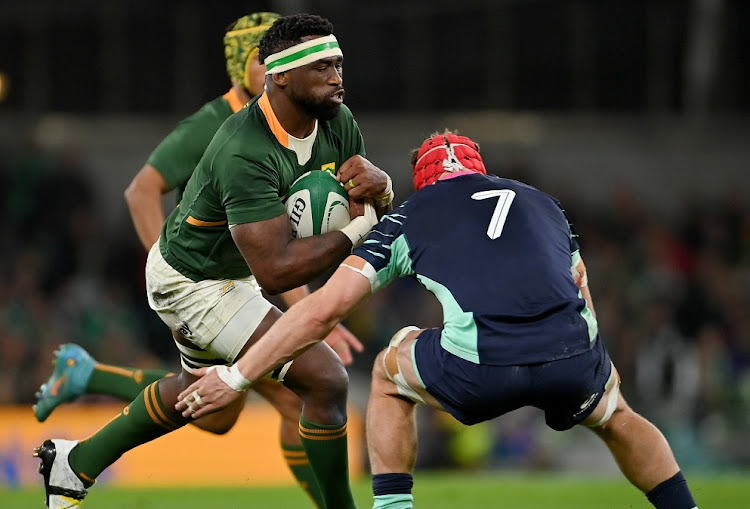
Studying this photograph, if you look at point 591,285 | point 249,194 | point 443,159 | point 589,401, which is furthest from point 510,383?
point 591,285

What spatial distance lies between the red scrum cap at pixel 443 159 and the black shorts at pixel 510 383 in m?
0.69

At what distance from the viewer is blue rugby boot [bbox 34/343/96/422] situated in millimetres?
6457

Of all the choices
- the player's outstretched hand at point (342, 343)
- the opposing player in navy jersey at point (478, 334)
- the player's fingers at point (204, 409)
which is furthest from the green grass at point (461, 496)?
the player's fingers at point (204, 409)

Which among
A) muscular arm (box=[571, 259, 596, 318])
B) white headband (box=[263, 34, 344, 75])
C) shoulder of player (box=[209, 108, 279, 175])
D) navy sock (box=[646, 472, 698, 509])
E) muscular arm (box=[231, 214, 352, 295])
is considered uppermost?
white headband (box=[263, 34, 344, 75])

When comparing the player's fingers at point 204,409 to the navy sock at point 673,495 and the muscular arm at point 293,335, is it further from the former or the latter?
the navy sock at point 673,495

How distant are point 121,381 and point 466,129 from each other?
404 inches

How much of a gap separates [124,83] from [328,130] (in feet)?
35.5

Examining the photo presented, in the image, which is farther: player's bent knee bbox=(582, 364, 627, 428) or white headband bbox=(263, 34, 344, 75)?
white headband bbox=(263, 34, 344, 75)

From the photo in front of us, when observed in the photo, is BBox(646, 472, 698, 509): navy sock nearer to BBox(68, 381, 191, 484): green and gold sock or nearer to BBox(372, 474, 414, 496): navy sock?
BBox(372, 474, 414, 496): navy sock

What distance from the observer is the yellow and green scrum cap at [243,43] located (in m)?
6.17

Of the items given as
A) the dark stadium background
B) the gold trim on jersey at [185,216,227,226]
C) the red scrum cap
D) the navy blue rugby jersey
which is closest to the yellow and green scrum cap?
the gold trim on jersey at [185,216,227,226]

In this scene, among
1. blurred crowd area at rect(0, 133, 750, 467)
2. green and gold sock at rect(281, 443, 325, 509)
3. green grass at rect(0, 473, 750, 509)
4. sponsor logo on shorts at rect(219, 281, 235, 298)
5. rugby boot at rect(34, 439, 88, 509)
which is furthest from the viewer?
blurred crowd area at rect(0, 133, 750, 467)

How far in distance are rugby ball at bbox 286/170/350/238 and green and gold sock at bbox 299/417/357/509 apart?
34.9 inches

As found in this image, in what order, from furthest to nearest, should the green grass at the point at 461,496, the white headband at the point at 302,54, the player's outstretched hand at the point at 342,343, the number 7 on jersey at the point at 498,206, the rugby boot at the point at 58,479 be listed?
the green grass at the point at 461,496 → the player's outstretched hand at the point at 342,343 → the rugby boot at the point at 58,479 → the white headband at the point at 302,54 → the number 7 on jersey at the point at 498,206
